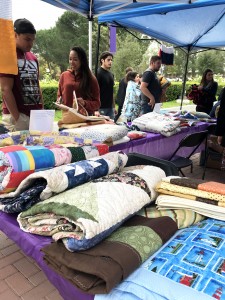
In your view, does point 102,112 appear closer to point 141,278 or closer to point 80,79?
point 80,79

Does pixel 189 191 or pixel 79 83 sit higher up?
pixel 79 83

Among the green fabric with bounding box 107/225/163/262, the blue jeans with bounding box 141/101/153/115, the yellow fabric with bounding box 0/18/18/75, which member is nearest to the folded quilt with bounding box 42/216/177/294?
the green fabric with bounding box 107/225/163/262

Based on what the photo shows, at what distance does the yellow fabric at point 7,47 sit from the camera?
1586 millimetres

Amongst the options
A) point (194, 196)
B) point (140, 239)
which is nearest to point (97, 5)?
point (194, 196)

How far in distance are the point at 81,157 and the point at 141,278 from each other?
2.14 feet

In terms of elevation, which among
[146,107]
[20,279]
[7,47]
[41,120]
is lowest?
[20,279]

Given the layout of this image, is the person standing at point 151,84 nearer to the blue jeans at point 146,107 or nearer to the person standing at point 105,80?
the blue jeans at point 146,107

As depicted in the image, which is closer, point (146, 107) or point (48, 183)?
point (48, 183)

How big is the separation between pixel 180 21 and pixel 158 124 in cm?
292

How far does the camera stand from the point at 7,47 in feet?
5.32

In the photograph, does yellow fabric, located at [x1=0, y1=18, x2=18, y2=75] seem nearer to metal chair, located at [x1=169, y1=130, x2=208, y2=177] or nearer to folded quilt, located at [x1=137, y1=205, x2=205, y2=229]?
folded quilt, located at [x1=137, y1=205, x2=205, y2=229]

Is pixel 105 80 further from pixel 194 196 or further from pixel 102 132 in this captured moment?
pixel 194 196

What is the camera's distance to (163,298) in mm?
719

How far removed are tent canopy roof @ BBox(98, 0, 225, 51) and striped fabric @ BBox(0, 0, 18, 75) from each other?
2712 millimetres
